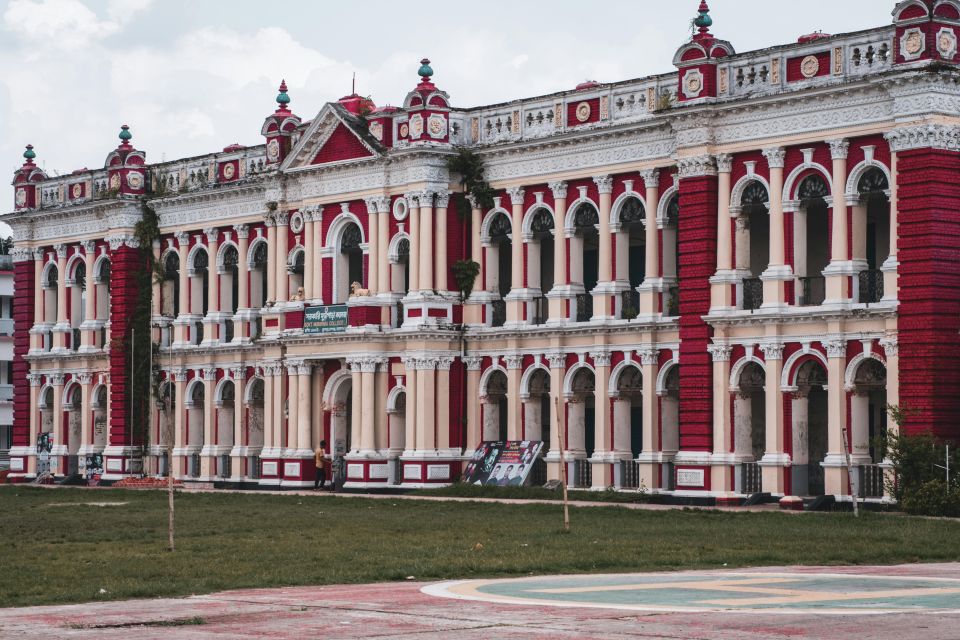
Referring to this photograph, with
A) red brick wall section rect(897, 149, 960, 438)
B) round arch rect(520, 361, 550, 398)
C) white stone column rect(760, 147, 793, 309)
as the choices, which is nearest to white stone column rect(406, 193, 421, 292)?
round arch rect(520, 361, 550, 398)

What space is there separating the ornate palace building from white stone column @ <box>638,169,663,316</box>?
0.22ft

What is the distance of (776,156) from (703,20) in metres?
3.90

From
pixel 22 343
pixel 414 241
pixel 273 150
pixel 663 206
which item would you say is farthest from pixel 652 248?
pixel 22 343

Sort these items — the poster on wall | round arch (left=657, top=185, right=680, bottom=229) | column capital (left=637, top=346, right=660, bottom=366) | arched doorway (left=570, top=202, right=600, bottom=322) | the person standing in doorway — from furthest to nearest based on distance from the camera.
A: 1. the person standing in doorway
2. the poster on wall
3. arched doorway (left=570, top=202, right=600, bottom=322)
4. column capital (left=637, top=346, right=660, bottom=366)
5. round arch (left=657, top=185, right=680, bottom=229)

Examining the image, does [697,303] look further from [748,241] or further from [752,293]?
[748,241]

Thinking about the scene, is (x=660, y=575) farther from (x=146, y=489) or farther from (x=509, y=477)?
(x=146, y=489)

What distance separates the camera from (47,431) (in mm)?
64250

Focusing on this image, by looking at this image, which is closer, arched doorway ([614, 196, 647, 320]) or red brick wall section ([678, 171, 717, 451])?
red brick wall section ([678, 171, 717, 451])

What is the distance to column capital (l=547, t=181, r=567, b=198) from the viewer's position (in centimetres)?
4766

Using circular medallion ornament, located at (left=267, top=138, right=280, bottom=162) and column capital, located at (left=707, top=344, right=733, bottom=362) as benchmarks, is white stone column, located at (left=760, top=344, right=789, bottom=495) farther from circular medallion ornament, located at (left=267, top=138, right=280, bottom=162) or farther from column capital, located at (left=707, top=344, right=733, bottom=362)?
circular medallion ornament, located at (left=267, top=138, right=280, bottom=162)

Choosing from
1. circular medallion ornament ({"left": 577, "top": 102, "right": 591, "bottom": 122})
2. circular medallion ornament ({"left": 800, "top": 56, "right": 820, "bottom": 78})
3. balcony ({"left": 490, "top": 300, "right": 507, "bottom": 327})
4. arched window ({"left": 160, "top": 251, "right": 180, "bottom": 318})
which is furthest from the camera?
arched window ({"left": 160, "top": 251, "right": 180, "bottom": 318})

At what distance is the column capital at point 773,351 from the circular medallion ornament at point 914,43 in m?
7.32

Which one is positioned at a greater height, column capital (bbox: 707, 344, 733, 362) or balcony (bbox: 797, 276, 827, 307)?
balcony (bbox: 797, 276, 827, 307)

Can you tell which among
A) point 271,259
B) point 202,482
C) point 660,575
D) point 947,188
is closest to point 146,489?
point 202,482
